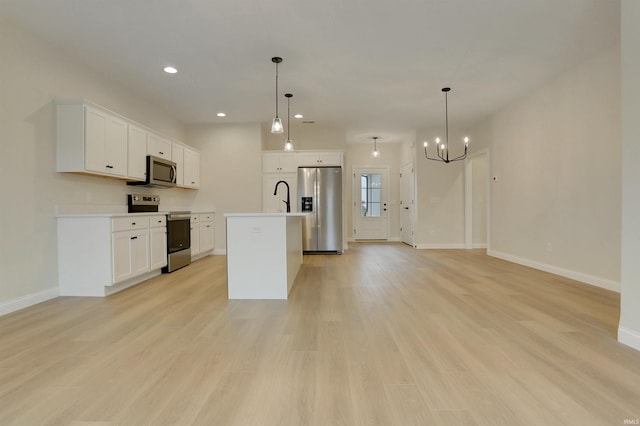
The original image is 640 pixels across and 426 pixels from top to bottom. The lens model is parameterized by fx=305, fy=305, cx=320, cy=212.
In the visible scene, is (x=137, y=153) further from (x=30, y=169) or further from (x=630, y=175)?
(x=630, y=175)

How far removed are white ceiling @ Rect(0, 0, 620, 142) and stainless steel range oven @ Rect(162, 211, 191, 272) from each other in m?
1.94

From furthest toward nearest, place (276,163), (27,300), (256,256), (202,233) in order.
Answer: (276,163), (202,233), (256,256), (27,300)

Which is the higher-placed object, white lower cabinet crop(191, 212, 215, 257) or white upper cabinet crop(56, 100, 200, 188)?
white upper cabinet crop(56, 100, 200, 188)

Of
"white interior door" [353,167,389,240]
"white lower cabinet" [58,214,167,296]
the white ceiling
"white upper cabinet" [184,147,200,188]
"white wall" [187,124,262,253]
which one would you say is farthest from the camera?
"white interior door" [353,167,389,240]

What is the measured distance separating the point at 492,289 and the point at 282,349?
2652mm

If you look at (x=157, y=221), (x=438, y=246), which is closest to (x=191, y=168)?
(x=157, y=221)

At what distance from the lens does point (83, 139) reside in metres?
3.38

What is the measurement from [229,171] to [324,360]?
17.3ft

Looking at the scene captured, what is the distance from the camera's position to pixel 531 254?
4.81m

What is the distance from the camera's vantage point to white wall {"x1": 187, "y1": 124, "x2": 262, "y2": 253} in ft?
21.0

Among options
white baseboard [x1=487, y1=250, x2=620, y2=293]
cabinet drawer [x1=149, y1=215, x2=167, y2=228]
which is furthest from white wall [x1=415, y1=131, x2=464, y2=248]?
cabinet drawer [x1=149, y1=215, x2=167, y2=228]

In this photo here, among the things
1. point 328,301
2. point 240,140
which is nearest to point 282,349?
point 328,301

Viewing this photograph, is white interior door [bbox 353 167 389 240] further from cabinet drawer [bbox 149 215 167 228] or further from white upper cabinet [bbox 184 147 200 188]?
cabinet drawer [bbox 149 215 167 228]

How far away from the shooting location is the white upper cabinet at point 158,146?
4699 millimetres
